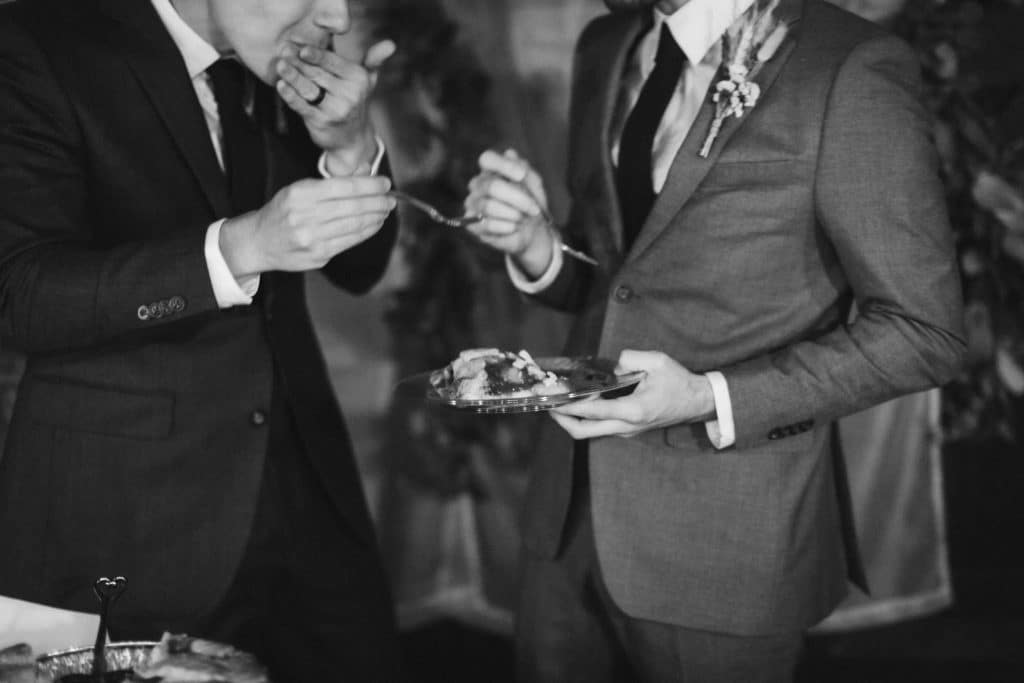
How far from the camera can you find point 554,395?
1.55 metres

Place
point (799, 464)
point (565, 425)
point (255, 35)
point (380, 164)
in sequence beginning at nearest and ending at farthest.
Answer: point (565, 425) → point (799, 464) → point (255, 35) → point (380, 164)

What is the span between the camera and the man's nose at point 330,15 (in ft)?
6.43

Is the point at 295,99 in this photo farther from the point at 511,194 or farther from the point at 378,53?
the point at 511,194

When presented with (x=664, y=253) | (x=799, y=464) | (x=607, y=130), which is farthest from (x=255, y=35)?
(x=799, y=464)

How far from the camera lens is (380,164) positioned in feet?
7.14

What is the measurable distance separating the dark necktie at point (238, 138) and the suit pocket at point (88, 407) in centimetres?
38

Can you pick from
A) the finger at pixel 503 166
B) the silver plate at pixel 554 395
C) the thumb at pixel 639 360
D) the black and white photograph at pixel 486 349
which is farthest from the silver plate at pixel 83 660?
the finger at pixel 503 166

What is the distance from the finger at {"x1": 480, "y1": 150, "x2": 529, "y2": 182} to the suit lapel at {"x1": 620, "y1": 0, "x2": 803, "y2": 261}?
0.26 meters

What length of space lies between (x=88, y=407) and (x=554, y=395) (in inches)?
32.0

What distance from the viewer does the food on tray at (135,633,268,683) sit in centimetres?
120

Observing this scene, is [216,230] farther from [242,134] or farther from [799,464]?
[799,464]

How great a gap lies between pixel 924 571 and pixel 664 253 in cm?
226

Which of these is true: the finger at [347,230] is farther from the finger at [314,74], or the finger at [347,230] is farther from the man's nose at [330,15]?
the man's nose at [330,15]

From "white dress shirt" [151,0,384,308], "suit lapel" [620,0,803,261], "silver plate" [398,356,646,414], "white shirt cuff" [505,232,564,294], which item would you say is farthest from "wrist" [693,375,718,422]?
"white dress shirt" [151,0,384,308]
